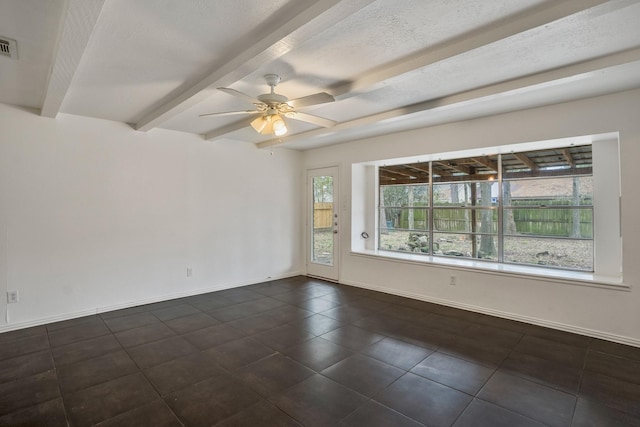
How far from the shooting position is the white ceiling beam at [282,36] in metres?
1.74

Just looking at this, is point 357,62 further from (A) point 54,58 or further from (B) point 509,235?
(B) point 509,235

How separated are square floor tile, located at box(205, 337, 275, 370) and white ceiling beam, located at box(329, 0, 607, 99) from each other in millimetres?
2631

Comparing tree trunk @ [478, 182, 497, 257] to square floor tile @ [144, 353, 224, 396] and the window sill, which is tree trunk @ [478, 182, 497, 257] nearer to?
the window sill

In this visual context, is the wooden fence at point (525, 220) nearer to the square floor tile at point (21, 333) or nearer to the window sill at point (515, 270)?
the window sill at point (515, 270)

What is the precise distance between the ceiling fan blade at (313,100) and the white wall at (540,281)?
97.9 inches

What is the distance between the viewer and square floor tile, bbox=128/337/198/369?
2893 mm

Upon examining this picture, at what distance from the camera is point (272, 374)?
8.71 feet

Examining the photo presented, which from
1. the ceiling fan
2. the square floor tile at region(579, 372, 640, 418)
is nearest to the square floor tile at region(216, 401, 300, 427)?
the square floor tile at region(579, 372, 640, 418)

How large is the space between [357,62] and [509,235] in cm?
335

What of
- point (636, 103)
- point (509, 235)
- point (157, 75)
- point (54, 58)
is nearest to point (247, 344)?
point (157, 75)

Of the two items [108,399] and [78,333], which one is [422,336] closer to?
A: [108,399]

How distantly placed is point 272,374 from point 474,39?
2.99m

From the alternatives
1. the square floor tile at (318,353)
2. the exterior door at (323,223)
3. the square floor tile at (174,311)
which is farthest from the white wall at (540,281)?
the square floor tile at (174,311)

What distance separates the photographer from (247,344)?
127 inches
